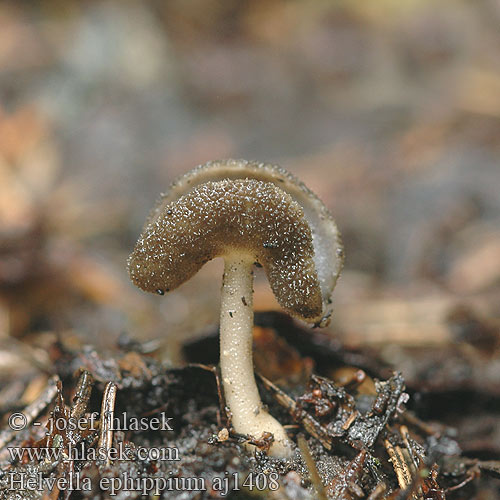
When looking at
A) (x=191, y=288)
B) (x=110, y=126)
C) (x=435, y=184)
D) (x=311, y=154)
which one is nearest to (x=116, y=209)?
(x=191, y=288)

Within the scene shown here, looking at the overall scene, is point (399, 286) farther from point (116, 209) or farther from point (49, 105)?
point (49, 105)

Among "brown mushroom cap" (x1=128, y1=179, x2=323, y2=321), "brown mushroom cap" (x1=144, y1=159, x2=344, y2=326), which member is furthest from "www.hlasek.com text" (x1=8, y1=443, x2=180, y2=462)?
"brown mushroom cap" (x1=144, y1=159, x2=344, y2=326)

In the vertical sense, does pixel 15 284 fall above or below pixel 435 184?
below

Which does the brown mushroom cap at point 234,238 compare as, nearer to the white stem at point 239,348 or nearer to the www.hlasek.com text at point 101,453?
the white stem at point 239,348

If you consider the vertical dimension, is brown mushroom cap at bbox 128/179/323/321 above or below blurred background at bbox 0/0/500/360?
below

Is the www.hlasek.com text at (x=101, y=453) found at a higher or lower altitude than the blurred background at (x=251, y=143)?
lower

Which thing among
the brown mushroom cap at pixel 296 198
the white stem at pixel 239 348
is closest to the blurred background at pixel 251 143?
the white stem at pixel 239 348

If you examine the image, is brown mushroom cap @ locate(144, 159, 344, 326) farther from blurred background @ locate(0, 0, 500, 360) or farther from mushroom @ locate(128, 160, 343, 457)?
blurred background @ locate(0, 0, 500, 360)
